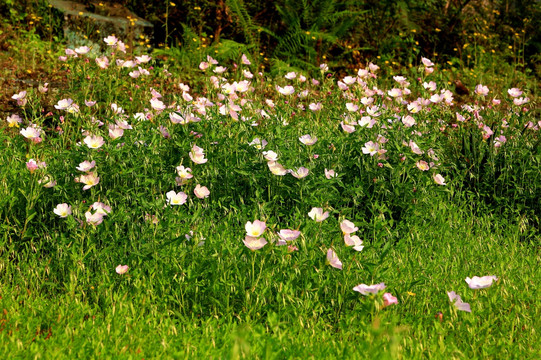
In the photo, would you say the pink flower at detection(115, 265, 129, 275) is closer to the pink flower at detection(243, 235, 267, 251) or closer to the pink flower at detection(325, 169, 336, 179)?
the pink flower at detection(243, 235, 267, 251)

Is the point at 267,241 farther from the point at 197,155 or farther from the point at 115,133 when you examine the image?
the point at 115,133

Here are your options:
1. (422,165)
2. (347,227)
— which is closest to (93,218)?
(347,227)

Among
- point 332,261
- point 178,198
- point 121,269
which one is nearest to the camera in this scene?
point 332,261

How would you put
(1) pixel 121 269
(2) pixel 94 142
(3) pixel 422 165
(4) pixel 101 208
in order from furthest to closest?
(3) pixel 422 165
(2) pixel 94 142
(4) pixel 101 208
(1) pixel 121 269

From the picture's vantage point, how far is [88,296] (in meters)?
2.59

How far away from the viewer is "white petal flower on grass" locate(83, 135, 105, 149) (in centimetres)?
321

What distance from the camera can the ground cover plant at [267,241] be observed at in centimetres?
221

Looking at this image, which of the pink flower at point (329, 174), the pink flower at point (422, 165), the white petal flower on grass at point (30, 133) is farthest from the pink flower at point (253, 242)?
the white petal flower on grass at point (30, 133)

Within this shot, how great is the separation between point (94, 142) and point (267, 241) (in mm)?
1221

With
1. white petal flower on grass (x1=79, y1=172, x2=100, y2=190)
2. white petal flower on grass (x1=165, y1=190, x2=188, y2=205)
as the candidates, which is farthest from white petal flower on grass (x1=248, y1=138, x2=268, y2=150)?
white petal flower on grass (x1=79, y1=172, x2=100, y2=190)

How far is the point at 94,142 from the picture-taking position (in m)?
3.23

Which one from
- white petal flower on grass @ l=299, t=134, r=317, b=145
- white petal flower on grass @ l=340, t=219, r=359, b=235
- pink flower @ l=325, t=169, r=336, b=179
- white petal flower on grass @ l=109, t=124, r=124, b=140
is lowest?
white petal flower on grass @ l=109, t=124, r=124, b=140

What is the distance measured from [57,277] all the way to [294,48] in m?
6.08

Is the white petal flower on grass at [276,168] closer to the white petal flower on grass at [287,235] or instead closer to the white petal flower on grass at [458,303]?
the white petal flower on grass at [287,235]
